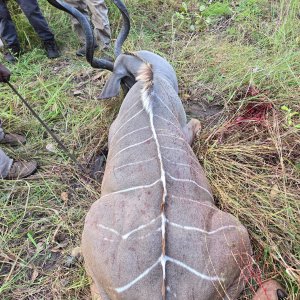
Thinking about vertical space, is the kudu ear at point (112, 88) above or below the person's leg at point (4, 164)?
above

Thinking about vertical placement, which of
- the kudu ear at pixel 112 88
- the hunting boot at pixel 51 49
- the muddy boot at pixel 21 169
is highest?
the kudu ear at pixel 112 88

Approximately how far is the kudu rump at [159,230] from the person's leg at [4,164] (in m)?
1.01

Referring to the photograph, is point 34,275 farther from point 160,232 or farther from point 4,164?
point 160,232

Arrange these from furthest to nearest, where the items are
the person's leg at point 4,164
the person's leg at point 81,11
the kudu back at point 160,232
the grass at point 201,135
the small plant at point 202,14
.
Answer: the small plant at point 202,14
the person's leg at point 81,11
the person's leg at point 4,164
the grass at point 201,135
the kudu back at point 160,232

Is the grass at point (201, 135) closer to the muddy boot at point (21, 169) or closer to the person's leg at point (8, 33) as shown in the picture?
the muddy boot at point (21, 169)

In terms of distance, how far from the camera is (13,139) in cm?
358

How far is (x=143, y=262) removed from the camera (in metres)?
1.84

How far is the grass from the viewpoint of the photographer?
8.38ft

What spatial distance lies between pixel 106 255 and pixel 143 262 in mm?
229

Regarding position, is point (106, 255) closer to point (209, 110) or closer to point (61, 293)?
point (61, 293)

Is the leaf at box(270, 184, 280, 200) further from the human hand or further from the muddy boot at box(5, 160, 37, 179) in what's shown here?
the human hand

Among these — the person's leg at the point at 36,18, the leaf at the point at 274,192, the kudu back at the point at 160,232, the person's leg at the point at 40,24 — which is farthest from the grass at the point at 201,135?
the kudu back at the point at 160,232

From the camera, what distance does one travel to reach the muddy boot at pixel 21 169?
328 centimetres

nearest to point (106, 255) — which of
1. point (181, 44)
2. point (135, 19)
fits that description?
point (181, 44)
